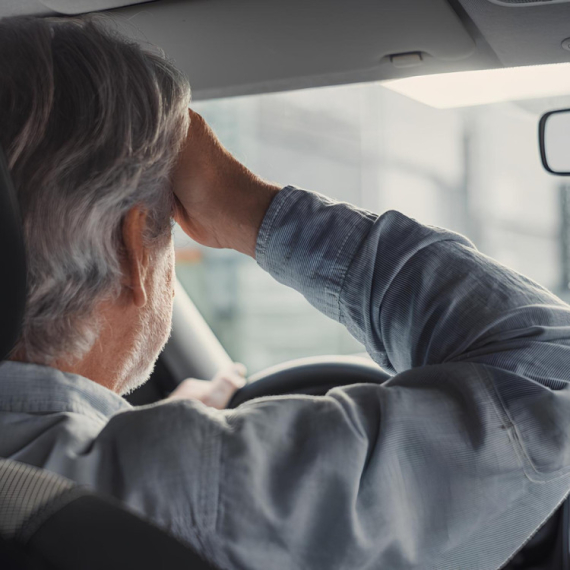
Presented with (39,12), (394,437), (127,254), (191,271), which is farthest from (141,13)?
(191,271)

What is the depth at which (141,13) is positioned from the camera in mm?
1377

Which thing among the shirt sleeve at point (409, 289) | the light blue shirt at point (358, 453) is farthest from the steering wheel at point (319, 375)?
the light blue shirt at point (358, 453)

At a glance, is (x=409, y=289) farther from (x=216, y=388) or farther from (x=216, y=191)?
(x=216, y=388)

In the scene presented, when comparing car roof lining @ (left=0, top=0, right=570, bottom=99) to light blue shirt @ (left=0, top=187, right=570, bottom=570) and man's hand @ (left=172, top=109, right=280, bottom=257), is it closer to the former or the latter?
man's hand @ (left=172, top=109, right=280, bottom=257)

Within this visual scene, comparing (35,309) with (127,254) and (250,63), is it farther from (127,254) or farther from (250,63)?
(250,63)

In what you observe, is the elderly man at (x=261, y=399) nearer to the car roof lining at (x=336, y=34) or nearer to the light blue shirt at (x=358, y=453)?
the light blue shirt at (x=358, y=453)

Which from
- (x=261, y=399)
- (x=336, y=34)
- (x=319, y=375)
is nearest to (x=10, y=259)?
(x=261, y=399)

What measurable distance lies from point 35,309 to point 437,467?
498mm

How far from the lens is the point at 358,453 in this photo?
792 millimetres

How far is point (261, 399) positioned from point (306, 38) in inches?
32.3

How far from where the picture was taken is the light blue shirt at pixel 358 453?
76 centimetres

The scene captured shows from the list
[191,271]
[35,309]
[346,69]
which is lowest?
[191,271]

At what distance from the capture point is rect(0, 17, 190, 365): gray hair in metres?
0.87

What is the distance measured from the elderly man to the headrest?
0.14 meters
